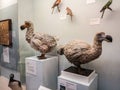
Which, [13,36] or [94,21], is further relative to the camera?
[13,36]

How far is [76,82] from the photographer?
1.04 m

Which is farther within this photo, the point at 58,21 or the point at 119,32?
the point at 58,21

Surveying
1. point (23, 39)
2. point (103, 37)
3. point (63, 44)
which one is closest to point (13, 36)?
point (23, 39)

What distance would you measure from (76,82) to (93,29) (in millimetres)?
541

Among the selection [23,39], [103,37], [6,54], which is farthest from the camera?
[6,54]

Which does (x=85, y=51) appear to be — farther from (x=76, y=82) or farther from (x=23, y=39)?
(x=23, y=39)

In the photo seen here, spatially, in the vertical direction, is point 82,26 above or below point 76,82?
above

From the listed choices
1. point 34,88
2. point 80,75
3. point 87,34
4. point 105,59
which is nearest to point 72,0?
point 87,34

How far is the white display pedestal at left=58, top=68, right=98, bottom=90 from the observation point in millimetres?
1015

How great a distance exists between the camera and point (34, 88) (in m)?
1.42

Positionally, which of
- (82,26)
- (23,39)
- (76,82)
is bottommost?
(76,82)

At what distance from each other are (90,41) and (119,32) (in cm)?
28

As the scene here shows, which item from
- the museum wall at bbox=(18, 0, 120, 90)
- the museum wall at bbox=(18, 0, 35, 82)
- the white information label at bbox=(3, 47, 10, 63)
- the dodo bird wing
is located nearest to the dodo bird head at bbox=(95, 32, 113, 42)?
the museum wall at bbox=(18, 0, 120, 90)

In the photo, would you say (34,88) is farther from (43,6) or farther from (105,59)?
(43,6)
